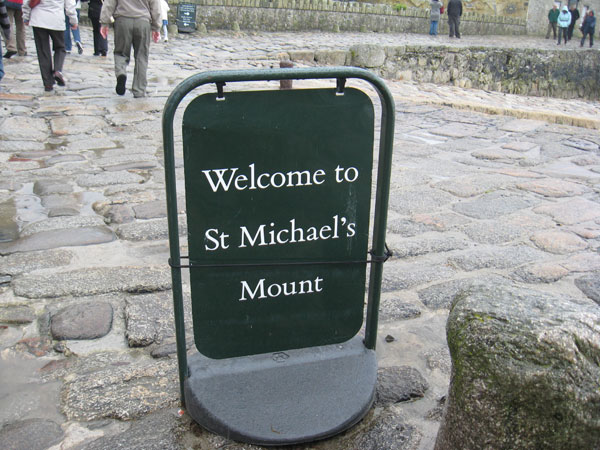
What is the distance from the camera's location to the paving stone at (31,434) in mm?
1905

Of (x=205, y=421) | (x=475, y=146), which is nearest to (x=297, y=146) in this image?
(x=205, y=421)

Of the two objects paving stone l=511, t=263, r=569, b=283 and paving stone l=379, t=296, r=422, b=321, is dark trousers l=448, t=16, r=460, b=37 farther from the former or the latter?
paving stone l=379, t=296, r=422, b=321

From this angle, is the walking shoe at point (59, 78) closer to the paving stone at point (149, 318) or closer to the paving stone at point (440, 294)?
the paving stone at point (149, 318)

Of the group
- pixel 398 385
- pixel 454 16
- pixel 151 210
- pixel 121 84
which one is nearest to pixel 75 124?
pixel 121 84

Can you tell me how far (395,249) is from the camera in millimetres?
3609

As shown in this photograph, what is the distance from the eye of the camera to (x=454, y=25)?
23906mm

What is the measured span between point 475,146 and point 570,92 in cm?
2078

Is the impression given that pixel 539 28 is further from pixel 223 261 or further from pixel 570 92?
pixel 223 261

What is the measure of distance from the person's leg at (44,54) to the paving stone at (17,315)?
6.12 m

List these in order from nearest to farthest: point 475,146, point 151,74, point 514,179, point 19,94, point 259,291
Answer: point 259,291
point 514,179
point 475,146
point 19,94
point 151,74

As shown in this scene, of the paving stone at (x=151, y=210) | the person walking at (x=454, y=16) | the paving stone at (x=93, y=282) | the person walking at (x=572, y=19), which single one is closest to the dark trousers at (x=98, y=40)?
the paving stone at (x=151, y=210)

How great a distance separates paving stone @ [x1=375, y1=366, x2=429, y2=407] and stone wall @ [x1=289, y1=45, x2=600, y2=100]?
12.4 meters

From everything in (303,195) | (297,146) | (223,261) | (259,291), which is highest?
(297,146)

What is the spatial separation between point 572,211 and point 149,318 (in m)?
3.12
